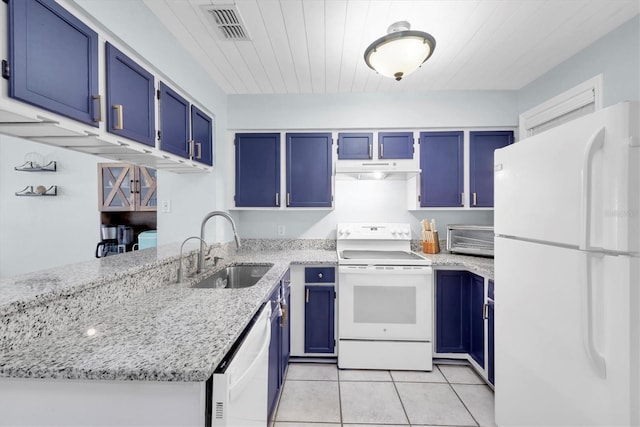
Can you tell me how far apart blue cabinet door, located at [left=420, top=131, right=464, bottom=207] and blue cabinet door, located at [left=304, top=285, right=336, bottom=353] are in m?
1.30

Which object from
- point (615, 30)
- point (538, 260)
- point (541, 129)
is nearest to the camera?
point (538, 260)

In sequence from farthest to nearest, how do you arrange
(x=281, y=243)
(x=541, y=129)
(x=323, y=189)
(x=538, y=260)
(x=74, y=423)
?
1. (x=281, y=243)
2. (x=323, y=189)
3. (x=541, y=129)
4. (x=538, y=260)
5. (x=74, y=423)

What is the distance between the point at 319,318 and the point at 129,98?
2077 mm

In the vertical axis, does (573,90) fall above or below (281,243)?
above

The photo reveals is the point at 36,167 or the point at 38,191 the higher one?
the point at 36,167

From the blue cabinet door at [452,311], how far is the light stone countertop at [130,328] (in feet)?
5.30

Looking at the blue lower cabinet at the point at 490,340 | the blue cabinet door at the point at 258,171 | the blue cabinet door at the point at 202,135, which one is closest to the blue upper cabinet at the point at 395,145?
the blue cabinet door at the point at 258,171

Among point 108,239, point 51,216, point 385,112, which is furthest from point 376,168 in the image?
point 51,216

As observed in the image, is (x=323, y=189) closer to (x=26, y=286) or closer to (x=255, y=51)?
(x=255, y=51)

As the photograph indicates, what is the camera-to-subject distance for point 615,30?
5.91 ft

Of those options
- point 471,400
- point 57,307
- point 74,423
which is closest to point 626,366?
point 471,400

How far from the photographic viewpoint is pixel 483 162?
109 inches

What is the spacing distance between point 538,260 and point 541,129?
185 centimetres

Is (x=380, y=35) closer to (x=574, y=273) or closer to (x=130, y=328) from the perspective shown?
(x=574, y=273)
